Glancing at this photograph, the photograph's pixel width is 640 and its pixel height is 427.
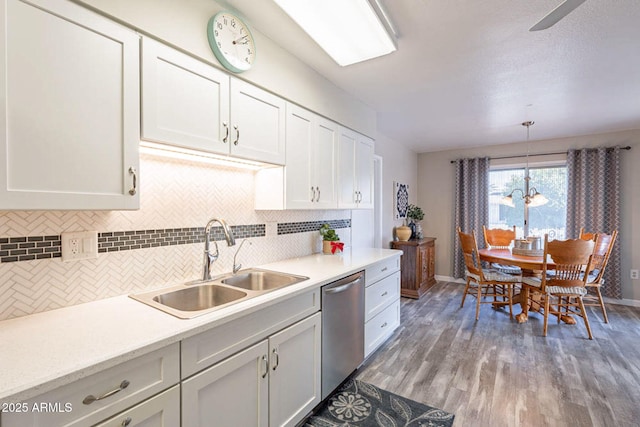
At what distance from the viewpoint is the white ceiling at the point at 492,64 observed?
1681 mm

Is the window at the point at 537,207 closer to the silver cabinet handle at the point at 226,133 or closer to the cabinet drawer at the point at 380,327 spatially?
the cabinet drawer at the point at 380,327

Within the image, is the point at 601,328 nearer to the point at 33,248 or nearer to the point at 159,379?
the point at 159,379

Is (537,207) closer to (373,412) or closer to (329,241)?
(329,241)

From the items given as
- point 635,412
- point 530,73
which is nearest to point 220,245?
point 530,73

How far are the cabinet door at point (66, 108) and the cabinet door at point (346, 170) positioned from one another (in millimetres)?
1729

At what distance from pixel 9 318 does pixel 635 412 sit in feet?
11.3

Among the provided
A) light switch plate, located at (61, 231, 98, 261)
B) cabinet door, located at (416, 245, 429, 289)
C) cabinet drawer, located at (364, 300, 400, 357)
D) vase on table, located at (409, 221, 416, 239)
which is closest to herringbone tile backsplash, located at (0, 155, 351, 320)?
light switch plate, located at (61, 231, 98, 261)

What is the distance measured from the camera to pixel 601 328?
3.27 metres

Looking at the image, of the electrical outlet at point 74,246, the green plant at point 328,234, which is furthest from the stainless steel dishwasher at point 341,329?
the electrical outlet at point 74,246

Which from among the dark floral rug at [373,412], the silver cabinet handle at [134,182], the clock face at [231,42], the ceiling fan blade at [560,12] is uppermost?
the clock face at [231,42]

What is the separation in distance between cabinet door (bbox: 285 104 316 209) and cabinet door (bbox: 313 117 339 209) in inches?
2.8

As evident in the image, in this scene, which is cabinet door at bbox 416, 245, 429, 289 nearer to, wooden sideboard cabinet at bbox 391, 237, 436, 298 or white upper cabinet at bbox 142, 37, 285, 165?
wooden sideboard cabinet at bbox 391, 237, 436, 298

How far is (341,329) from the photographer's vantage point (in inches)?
80.5

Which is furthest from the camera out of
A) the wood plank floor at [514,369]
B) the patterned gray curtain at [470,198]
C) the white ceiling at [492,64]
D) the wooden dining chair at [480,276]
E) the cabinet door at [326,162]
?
the patterned gray curtain at [470,198]
